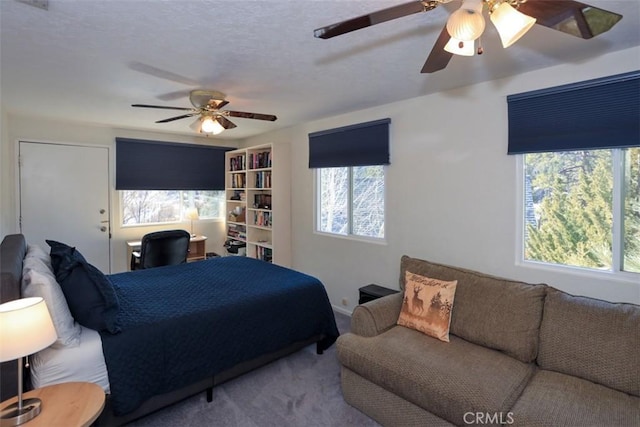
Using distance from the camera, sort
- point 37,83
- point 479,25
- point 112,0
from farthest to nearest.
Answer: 1. point 37,83
2. point 112,0
3. point 479,25

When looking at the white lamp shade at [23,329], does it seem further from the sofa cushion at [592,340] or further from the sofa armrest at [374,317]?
the sofa cushion at [592,340]

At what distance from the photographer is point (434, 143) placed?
3.07 meters

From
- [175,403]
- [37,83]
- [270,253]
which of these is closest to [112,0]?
[37,83]

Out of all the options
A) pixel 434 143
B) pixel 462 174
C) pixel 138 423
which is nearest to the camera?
pixel 138 423

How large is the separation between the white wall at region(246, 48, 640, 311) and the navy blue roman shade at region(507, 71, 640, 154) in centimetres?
7

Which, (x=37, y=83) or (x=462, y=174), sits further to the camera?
(x=462, y=174)

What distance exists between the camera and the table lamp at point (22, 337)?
1261 mm

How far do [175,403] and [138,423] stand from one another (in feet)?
0.75

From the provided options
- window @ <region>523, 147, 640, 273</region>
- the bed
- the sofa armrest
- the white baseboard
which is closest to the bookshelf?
the white baseboard

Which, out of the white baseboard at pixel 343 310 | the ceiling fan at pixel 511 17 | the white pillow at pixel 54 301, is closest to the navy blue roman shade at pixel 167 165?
the white baseboard at pixel 343 310

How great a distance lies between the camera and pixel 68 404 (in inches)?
57.7

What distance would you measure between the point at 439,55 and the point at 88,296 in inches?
89.9

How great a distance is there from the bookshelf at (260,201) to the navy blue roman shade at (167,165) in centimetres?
25

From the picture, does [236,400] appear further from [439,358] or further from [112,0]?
[112,0]
